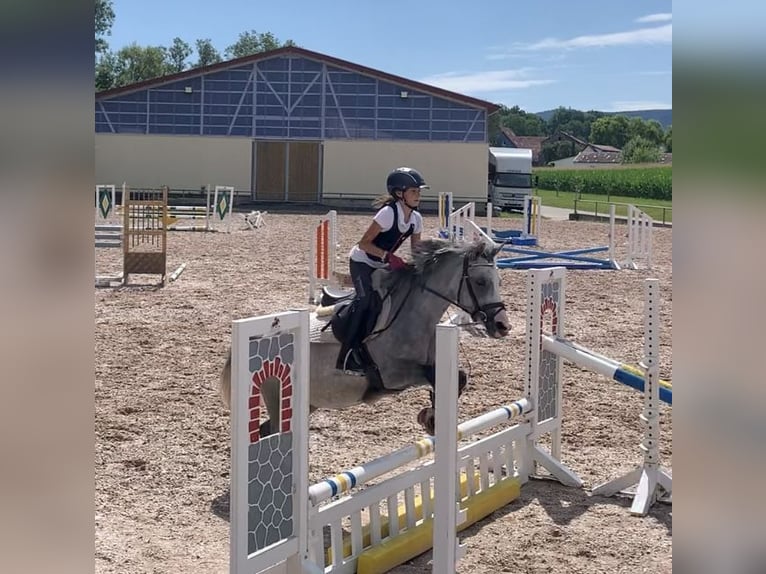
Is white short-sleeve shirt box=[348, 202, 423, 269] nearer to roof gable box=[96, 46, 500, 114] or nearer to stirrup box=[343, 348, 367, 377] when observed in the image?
stirrup box=[343, 348, 367, 377]

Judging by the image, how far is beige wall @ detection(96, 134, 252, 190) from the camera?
3198 centimetres

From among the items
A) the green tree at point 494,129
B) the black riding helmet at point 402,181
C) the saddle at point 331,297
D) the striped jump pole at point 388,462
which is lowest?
the striped jump pole at point 388,462

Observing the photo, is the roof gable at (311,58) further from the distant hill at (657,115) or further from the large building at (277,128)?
the distant hill at (657,115)

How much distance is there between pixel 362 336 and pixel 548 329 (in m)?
1.26

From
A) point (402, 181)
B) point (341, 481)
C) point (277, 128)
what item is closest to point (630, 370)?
point (402, 181)

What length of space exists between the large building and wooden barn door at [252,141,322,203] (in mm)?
46

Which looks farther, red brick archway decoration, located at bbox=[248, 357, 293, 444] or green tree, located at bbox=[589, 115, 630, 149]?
green tree, located at bbox=[589, 115, 630, 149]

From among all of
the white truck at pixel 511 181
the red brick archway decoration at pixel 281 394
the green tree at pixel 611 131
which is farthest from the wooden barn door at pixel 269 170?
the green tree at pixel 611 131

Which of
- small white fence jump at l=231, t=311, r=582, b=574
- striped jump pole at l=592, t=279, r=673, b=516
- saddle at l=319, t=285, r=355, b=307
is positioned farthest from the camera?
saddle at l=319, t=285, r=355, b=307

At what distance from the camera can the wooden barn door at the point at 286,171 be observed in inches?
1275

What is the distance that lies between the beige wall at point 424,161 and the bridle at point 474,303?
27632mm

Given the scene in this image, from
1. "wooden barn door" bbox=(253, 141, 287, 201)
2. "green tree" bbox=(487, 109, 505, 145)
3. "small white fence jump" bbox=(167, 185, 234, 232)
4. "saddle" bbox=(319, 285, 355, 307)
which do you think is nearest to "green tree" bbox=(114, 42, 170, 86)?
"green tree" bbox=(487, 109, 505, 145)

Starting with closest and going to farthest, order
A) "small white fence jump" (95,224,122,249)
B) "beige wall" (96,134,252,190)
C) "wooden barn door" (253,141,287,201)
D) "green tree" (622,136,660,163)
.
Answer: "small white fence jump" (95,224,122,249) → "beige wall" (96,134,252,190) → "wooden barn door" (253,141,287,201) → "green tree" (622,136,660,163)
